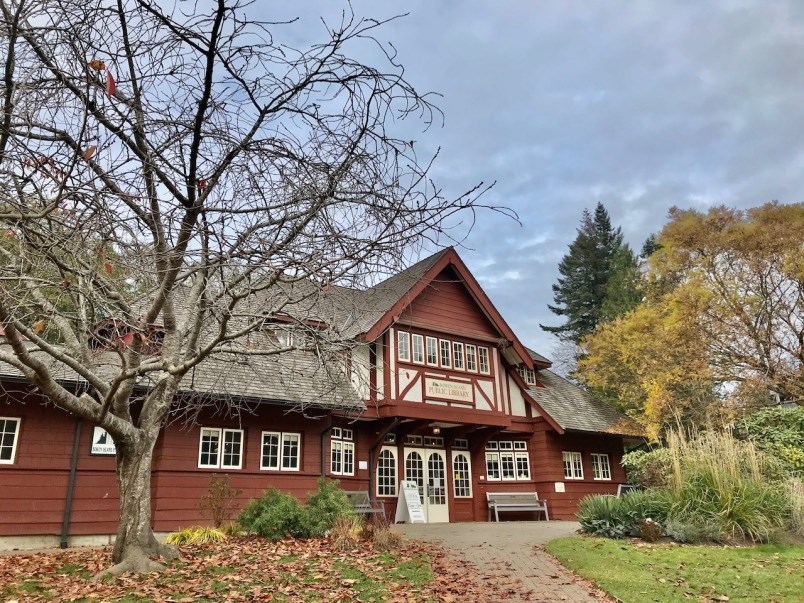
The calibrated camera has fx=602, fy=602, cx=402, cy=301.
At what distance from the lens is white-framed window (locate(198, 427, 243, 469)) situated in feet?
43.6

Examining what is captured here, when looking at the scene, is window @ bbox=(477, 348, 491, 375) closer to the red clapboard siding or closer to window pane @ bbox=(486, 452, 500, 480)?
the red clapboard siding

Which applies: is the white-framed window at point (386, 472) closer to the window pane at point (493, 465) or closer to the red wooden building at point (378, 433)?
the red wooden building at point (378, 433)

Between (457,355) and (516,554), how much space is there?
852 centimetres

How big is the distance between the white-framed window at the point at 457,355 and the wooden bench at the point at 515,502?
387 cm

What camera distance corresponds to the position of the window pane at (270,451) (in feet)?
46.0

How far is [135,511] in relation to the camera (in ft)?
24.8

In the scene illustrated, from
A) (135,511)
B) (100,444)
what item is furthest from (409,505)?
(135,511)

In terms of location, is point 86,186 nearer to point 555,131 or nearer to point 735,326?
point 555,131

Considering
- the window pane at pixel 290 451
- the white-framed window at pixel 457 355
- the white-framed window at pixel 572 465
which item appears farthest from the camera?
the white-framed window at pixel 572 465

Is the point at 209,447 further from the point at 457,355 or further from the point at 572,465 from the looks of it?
the point at 572,465

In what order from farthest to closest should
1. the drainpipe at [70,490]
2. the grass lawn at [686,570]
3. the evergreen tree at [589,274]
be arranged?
the evergreen tree at [589,274]
the drainpipe at [70,490]
the grass lawn at [686,570]

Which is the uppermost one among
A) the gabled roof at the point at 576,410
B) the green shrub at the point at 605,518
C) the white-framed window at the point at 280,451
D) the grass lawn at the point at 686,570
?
the gabled roof at the point at 576,410

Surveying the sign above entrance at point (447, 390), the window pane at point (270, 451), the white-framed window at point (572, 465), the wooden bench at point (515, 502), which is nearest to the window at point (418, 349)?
the sign above entrance at point (447, 390)

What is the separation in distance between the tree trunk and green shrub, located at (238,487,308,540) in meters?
2.36
